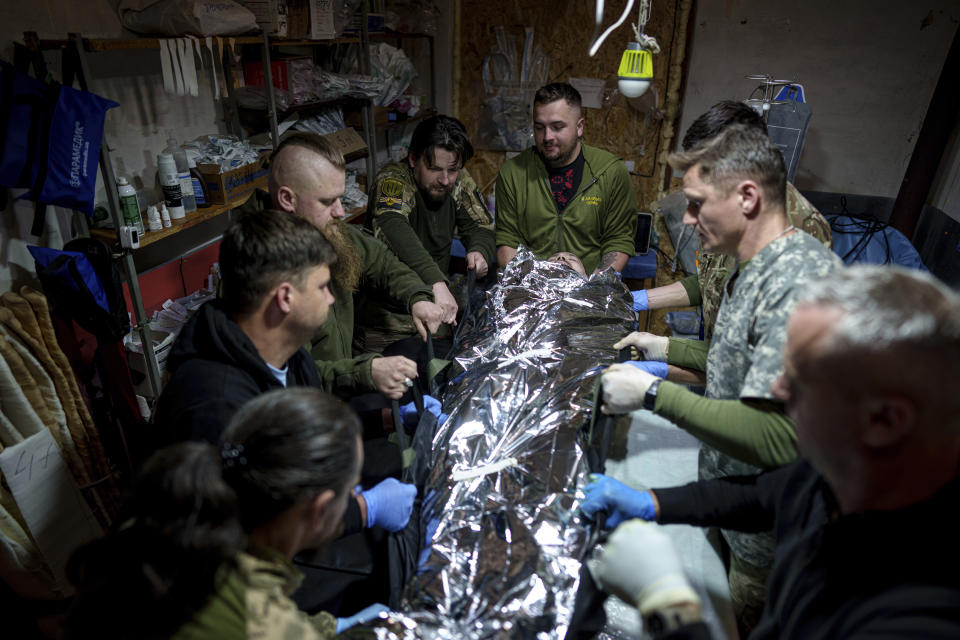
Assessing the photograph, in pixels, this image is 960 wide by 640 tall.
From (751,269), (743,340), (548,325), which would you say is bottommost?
(548,325)

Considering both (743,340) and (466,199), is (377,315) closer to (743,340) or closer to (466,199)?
(466,199)

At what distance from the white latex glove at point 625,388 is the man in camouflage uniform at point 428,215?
3.29ft

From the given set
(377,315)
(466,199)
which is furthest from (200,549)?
(466,199)

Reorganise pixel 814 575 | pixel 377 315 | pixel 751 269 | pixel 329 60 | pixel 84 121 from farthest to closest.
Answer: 1. pixel 329 60
2. pixel 377 315
3. pixel 84 121
4. pixel 751 269
5. pixel 814 575

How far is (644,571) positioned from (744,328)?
2.39 ft

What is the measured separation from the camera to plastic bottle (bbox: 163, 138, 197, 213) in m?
2.67

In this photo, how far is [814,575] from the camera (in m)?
0.96

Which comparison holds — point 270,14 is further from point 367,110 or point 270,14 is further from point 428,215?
point 428,215

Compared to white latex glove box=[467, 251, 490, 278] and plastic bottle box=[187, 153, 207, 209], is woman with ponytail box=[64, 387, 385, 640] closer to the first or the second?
white latex glove box=[467, 251, 490, 278]

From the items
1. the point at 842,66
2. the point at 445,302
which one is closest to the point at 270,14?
the point at 445,302

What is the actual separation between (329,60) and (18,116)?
2.42 metres

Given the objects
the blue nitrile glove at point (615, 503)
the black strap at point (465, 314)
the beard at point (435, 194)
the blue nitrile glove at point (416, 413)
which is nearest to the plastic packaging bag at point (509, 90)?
the beard at point (435, 194)

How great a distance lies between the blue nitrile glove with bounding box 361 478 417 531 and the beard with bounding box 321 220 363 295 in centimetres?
92

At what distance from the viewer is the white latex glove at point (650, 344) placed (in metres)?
2.00
